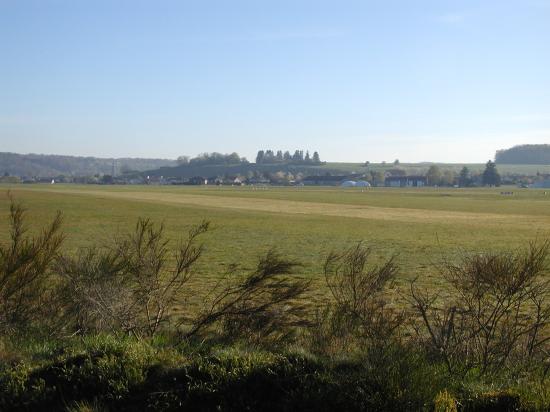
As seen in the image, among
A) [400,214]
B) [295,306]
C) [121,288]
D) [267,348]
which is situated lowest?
[400,214]

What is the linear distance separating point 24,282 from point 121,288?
1.56 meters

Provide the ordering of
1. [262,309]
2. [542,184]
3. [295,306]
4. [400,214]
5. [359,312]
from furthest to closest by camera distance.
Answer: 1. [542,184]
2. [400,214]
3. [295,306]
4. [262,309]
5. [359,312]

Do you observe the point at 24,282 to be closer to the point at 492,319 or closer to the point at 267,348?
the point at 267,348

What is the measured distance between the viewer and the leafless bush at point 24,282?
995 centimetres

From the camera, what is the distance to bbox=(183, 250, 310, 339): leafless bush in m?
9.66

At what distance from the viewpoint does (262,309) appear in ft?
32.4

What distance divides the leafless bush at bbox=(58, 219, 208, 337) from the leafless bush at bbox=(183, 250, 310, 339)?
81 cm

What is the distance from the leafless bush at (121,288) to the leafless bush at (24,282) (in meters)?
0.37

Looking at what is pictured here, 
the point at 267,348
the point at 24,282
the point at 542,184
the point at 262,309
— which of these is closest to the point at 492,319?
the point at 267,348

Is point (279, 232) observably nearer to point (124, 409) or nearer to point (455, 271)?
point (455, 271)

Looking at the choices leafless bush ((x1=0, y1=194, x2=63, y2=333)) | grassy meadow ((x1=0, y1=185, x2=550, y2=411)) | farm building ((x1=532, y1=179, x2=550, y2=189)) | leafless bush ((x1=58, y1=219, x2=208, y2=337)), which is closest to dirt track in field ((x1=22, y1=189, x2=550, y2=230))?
grassy meadow ((x1=0, y1=185, x2=550, y2=411))

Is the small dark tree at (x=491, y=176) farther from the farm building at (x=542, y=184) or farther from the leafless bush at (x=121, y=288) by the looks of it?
the leafless bush at (x=121, y=288)

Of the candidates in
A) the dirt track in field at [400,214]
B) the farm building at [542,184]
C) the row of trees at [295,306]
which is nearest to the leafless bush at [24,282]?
the row of trees at [295,306]

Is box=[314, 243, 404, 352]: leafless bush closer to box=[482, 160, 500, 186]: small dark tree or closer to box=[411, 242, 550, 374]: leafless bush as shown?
box=[411, 242, 550, 374]: leafless bush
